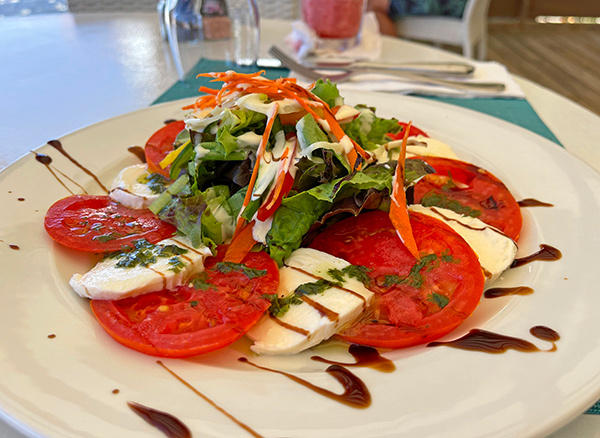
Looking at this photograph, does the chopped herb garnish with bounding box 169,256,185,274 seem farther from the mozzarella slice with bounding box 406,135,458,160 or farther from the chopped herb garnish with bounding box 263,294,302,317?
the mozzarella slice with bounding box 406,135,458,160

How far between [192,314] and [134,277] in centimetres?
19

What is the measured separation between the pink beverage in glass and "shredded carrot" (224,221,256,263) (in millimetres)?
2224

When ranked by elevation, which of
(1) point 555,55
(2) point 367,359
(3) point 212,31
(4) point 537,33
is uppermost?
(3) point 212,31

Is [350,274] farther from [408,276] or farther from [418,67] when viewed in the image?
[418,67]

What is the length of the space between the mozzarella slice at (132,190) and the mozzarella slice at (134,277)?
12.1 inches

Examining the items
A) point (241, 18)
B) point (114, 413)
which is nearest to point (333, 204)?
point (114, 413)

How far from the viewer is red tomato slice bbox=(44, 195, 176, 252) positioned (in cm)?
147

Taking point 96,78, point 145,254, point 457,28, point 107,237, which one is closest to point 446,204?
point 145,254

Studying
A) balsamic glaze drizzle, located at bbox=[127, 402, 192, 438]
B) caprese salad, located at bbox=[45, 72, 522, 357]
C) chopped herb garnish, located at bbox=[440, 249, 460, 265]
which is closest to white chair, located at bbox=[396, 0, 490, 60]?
caprese salad, located at bbox=[45, 72, 522, 357]

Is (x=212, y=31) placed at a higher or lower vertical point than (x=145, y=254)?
higher

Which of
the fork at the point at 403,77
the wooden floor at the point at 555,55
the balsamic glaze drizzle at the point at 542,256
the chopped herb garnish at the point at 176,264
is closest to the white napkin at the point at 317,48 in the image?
the fork at the point at 403,77

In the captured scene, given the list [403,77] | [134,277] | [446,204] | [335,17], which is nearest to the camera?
[134,277]

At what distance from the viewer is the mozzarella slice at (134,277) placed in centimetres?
127

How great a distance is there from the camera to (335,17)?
10.9ft
